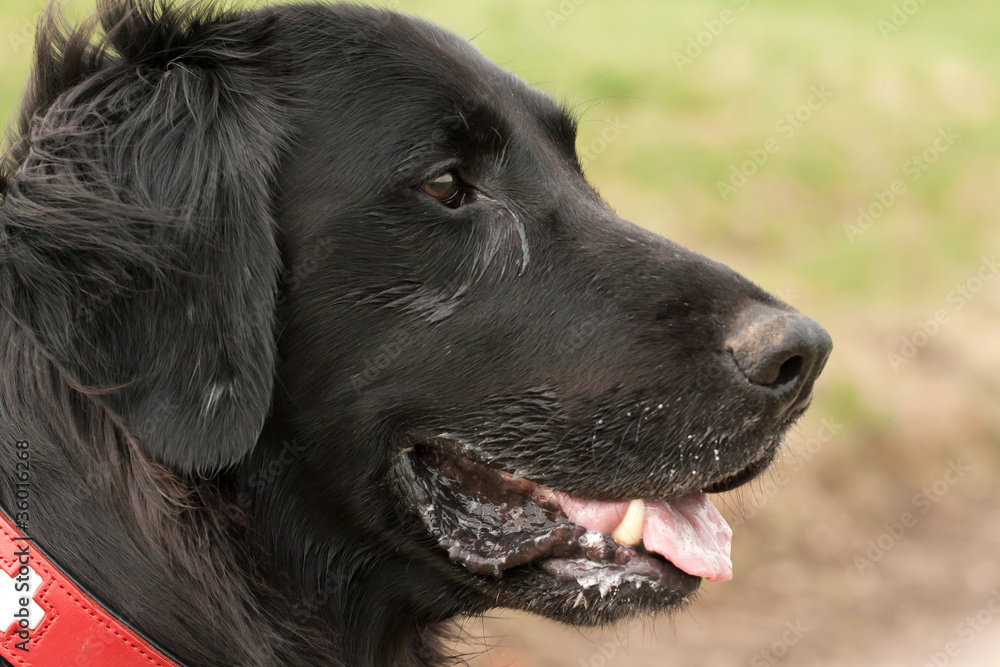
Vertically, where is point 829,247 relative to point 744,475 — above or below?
below

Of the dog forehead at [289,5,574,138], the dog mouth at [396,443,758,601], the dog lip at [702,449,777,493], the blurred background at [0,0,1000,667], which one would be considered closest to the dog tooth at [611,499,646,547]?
the dog mouth at [396,443,758,601]

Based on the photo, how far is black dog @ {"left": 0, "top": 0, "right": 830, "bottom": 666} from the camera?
2.15 metres

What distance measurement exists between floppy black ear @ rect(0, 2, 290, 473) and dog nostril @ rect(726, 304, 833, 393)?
1.12 m

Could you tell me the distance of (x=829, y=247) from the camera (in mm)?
8977

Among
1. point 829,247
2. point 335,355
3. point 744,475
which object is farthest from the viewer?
point 829,247

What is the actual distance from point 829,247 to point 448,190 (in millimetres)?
7262

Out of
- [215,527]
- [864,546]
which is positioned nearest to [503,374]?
[215,527]

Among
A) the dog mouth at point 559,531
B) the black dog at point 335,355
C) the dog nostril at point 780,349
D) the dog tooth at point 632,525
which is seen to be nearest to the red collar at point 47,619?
the black dog at point 335,355

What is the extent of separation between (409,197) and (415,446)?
624 millimetres

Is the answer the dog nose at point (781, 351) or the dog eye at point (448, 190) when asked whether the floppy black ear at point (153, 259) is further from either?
the dog nose at point (781, 351)

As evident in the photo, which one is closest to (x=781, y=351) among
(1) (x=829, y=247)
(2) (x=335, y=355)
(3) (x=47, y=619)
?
(2) (x=335, y=355)

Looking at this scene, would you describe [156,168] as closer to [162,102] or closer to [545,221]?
[162,102]

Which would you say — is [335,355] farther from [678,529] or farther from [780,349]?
[780,349]

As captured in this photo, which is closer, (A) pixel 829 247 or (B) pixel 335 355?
(B) pixel 335 355
